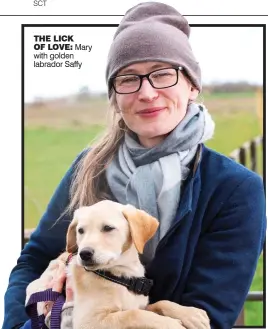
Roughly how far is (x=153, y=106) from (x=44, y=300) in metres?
0.63

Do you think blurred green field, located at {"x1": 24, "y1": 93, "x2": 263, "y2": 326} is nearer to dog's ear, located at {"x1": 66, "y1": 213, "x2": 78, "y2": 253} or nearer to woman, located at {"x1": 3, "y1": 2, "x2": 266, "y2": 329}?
woman, located at {"x1": 3, "y1": 2, "x2": 266, "y2": 329}

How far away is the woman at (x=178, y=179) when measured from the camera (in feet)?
5.24

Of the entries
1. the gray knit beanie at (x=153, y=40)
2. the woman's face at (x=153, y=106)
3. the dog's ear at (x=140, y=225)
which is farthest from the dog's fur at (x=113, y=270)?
the gray knit beanie at (x=153, y=40)

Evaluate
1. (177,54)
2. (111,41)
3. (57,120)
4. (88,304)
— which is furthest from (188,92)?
(88,304)

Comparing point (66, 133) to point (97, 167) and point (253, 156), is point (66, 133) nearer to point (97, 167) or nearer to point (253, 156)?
point (97, 167)

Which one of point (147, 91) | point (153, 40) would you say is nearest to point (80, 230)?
point (147, 91)

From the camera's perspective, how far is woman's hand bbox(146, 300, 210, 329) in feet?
5.07

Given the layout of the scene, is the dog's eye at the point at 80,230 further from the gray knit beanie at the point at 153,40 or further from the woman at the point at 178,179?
the gray knit beanie at the point at 153,40

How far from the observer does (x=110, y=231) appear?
1492 mm

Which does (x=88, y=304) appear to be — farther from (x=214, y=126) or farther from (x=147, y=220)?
(x=214, y=126)

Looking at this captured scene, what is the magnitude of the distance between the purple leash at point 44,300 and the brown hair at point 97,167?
0.86 feet

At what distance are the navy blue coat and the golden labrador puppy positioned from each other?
62mm

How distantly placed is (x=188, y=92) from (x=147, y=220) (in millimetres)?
403

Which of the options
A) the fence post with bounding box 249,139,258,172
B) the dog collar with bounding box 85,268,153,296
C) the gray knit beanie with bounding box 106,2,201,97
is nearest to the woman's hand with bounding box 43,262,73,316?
the dog collar with bounding box 85,268,153,296
